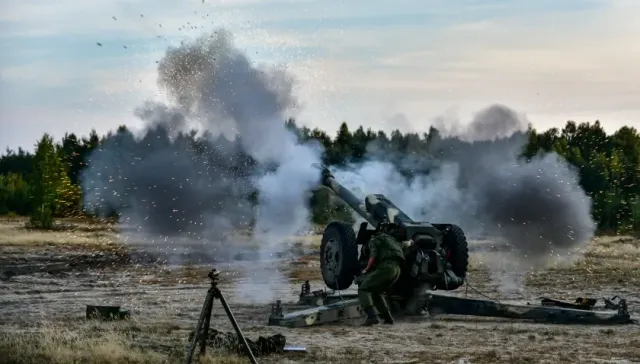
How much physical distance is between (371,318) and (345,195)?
3020mm

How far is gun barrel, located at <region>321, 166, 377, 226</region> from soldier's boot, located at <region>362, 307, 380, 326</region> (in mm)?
1844

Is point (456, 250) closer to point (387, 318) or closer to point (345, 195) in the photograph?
point (387, 318)

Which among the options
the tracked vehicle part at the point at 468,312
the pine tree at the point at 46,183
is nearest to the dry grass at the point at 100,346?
the tracked vehicle part at the point at 468,312

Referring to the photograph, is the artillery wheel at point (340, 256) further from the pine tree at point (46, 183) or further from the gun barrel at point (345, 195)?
the pine tree at point (46, 183)

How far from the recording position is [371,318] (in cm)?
1622

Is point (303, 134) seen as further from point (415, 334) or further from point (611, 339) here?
point (611, 339)

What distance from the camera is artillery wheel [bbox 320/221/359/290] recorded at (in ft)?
56.9

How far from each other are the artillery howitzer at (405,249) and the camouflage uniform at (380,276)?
15.0 inches

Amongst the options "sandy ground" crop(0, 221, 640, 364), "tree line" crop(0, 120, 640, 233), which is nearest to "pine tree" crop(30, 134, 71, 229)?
"tree line" crop(0, 120, 640, 233)

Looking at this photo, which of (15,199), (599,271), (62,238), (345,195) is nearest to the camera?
(345,195)

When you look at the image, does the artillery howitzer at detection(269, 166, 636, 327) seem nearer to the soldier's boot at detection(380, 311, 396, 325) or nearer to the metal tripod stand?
the soldier's boot at detection(380, 311, 396, 325)

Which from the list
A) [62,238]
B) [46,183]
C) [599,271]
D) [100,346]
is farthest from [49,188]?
[100,346]

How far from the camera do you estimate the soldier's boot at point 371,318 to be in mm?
16203

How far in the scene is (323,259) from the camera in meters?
18.0
